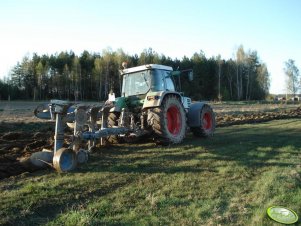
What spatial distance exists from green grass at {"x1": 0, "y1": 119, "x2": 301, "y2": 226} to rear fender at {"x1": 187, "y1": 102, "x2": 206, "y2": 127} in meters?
3.15

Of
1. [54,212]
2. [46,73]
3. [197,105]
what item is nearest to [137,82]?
[197,105]

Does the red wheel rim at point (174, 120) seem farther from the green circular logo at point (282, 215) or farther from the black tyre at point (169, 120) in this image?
the green circular logo at point (282, 215)

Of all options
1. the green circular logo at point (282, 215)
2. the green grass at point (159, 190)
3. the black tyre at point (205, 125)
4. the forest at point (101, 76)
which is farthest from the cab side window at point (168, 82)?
the forest at point (101, 76)

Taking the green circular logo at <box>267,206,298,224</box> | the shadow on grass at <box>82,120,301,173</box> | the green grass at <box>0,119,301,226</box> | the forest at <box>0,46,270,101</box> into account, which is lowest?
the green circular logo at <box>267,206,298,224</box>

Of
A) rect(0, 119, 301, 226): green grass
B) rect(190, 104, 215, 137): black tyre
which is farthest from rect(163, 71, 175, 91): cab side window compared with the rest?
rect(0, 119, 301, 226): green grass

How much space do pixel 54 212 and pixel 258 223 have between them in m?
2.56

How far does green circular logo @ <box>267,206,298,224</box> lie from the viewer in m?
4.92

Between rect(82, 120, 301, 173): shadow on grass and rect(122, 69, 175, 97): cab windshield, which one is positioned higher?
rect(122, 69, 175, 97): cab windshield

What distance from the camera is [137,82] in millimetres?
11492

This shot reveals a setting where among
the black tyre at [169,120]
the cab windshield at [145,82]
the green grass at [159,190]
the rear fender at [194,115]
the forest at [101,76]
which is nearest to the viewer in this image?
the green grass at [159,190]

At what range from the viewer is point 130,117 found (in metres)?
10.5

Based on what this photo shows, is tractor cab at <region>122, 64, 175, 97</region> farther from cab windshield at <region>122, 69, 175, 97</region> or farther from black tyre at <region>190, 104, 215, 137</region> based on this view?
black tyre at <region>190, 104, 215, 137</region>

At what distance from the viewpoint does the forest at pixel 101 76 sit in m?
54.8

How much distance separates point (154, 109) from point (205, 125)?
3517 mm
